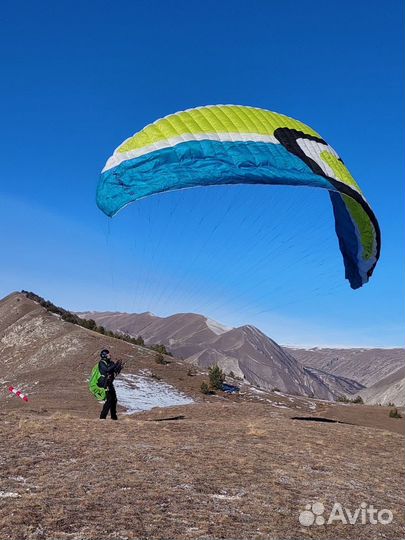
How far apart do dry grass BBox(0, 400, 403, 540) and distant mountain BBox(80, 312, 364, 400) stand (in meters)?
55.8

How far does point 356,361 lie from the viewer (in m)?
142

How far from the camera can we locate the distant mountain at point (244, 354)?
259ft

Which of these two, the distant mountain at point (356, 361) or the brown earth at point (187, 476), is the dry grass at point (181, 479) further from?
the distant mountain at point (356, 361)

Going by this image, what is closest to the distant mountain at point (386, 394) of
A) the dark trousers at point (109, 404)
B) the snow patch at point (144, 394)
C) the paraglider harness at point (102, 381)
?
the snow patch at point (144, 394)

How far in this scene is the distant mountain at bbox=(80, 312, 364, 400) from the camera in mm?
78812

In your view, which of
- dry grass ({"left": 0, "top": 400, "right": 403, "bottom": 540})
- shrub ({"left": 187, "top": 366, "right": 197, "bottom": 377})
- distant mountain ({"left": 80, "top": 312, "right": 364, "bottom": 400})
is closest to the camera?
dry grass ({"left": 0, "top": 400, "right": 403, "bottom": 540})

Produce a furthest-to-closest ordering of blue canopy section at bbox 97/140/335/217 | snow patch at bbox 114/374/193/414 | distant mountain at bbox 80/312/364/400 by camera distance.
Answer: distant mountain at bbox 80/312/364/400 → snow patch at bbox 114/374/193/414 → blue canopy section at bbox 97/140/335/217

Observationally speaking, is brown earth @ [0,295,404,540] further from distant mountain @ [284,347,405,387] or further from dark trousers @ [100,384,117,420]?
distant mountain @ [284,347,405,387]

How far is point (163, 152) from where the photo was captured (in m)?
11.5

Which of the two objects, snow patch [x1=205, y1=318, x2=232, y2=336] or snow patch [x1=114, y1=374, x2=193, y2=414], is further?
snow patch [x1=205, y1=318, x2=232, y2=336]

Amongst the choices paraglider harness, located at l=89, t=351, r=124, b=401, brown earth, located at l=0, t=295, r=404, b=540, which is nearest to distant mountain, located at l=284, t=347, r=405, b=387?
brown earth, located at l=0, t=295, r=404, b=540

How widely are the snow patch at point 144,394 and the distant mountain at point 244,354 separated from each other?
43.7 m

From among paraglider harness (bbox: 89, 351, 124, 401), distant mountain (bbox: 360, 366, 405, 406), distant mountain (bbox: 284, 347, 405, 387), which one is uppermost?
distant mountain (bbox: 284, 347, 405, 387)

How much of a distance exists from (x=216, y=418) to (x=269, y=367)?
236 ft
